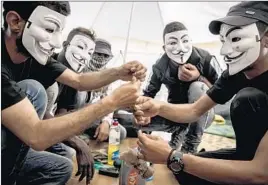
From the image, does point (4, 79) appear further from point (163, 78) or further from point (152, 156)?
point (163, 78)

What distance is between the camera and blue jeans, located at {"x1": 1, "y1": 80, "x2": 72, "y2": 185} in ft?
3.09

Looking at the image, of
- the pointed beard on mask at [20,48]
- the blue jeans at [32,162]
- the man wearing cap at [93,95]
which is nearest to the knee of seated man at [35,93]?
the blue jeans at [32,162]

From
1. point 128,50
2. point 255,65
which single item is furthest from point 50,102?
point 255,65

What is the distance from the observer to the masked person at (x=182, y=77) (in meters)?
1.40

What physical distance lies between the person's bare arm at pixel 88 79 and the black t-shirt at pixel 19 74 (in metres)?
0.04

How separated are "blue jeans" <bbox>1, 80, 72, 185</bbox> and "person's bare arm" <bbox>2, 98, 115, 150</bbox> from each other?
0.31 ft

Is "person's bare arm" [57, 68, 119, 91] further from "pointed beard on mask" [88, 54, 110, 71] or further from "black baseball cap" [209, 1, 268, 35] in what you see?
"black baseball cap" [209, 1, 268, 35]

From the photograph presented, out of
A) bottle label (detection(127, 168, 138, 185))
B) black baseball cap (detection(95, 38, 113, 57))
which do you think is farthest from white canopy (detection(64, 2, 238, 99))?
bottle label (detection(127, 168, 138, 185))

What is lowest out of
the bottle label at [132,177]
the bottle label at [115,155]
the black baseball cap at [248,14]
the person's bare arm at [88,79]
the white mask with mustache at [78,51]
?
the bottle label at [115,155]

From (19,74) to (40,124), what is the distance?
0.31m

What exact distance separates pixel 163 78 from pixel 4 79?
0.91 m

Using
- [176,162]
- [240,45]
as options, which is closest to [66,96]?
[176,162]

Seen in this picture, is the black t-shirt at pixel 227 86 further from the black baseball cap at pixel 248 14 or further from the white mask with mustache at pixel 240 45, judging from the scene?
the black baseball cap at pixel 248 14

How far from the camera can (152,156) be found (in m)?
0.92
